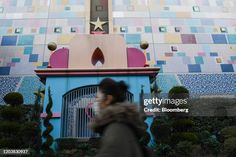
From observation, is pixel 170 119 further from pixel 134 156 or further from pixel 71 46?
pixel 134 156

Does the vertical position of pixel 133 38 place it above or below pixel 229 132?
above

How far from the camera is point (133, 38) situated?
56.4 ft

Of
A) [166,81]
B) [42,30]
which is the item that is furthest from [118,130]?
[42,30]

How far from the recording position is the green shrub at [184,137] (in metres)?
9.94

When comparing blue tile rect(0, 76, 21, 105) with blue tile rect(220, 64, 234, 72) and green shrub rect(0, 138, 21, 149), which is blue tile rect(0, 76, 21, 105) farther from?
blue tile rect(220, 64, 234, 72)

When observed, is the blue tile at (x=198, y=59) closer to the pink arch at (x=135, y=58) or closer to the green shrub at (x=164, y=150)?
the pink arch at (x=135, y=58)

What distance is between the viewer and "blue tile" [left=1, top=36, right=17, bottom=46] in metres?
17.1

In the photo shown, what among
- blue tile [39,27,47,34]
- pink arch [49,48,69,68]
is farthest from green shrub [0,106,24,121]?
blue tile [39,27,47,34]

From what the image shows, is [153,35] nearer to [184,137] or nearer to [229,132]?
[229,132]

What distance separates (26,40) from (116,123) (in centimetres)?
1566

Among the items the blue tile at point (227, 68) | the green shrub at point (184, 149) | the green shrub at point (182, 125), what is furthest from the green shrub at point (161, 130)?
the blue tile at point (227, 68)

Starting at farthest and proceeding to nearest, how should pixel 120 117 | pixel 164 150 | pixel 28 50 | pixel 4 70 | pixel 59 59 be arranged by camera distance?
pixel 28 50 < pixel 4 70 < pixel 59 59 < pixel 164 150 < pixel 120 117

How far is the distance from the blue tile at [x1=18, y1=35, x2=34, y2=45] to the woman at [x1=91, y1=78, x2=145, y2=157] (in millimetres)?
15200

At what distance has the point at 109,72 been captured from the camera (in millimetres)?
12109
